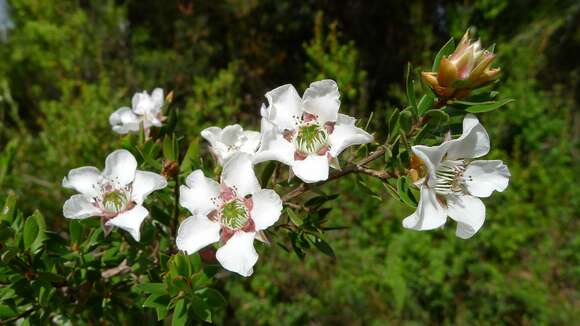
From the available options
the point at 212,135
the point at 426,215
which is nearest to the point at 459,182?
the point at 426,215

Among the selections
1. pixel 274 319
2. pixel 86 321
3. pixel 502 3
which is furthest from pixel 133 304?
pixel 502 3

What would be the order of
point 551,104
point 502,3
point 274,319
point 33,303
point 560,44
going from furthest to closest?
1. point 560,44
2. point 551,104
3. point 502,3
4. point 274,319
5. point 33,303

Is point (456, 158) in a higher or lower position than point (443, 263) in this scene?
higher

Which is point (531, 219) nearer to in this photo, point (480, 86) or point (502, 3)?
point (502, 3)

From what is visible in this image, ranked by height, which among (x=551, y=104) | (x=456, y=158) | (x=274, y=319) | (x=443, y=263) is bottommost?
(x=274, y=319)

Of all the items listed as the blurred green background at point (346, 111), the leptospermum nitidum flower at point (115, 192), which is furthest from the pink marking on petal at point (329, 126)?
the blurred green background at point (346, 111)

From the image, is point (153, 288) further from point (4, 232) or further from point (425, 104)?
point (425, 104)

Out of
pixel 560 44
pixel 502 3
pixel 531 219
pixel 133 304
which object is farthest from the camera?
pixel 560 44
